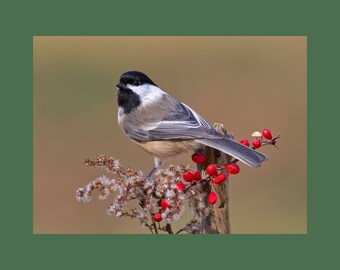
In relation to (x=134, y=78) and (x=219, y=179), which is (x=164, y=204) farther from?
(x=134, y=78)

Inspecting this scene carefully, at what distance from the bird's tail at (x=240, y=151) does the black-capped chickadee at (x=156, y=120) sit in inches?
6.9

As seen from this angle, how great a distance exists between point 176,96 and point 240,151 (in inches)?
78.1

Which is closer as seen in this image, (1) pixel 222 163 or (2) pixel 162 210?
(2) pixel 162 210

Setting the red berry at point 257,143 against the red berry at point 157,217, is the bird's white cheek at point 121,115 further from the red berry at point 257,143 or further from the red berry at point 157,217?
the red berry at point 157,217

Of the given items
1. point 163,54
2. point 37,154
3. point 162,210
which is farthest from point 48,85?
point 162,210

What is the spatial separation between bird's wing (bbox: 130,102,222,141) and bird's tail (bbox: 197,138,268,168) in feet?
0.66

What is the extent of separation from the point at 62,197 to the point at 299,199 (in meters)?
1.80

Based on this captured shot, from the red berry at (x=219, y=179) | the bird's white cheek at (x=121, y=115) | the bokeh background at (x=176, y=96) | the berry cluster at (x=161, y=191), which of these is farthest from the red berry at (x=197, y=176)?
the bird's white cheek at (x=121, y=115)

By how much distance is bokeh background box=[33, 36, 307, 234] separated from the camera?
3846 mm

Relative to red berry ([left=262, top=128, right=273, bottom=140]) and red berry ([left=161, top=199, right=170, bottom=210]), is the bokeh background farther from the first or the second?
red berry ([left=161, top=199, right=170, bottom=210])

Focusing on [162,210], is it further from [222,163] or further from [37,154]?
[37,154]

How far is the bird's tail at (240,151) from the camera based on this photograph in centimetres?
275

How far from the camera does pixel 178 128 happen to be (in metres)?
3.31

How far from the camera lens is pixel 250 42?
192 inches
